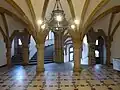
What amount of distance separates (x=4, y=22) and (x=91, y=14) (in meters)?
6.13

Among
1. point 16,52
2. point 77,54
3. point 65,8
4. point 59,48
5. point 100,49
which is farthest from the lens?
point 16,52

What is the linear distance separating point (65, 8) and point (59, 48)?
616 centimetres

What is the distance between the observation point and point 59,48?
54.2 ft

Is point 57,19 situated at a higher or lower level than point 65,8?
lower

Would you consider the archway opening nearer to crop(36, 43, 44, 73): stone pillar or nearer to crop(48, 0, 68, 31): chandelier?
crop(36, 43, 44, 73): stone pillar

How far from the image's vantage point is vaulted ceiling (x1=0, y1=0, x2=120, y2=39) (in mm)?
9344

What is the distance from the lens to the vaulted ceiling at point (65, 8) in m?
9.34

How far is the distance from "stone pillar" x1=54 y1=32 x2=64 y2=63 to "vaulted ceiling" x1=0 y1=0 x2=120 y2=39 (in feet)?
17.9

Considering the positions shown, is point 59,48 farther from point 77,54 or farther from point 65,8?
point 65,8

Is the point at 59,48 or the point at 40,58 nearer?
the point at 40,58

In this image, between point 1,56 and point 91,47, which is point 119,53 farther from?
point 1,56

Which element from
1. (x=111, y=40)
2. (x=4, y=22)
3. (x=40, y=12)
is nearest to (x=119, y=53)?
(x=111, y=40)

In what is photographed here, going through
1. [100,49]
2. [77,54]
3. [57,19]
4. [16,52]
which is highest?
[57,19]

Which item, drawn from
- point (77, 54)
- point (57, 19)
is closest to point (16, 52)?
point (77, 54)
